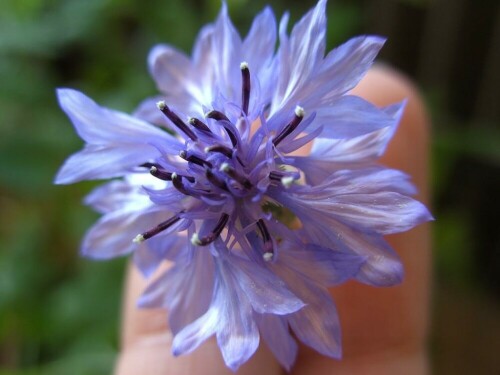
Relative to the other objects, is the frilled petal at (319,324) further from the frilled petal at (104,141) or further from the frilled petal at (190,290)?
the frilled petal at (104,141)

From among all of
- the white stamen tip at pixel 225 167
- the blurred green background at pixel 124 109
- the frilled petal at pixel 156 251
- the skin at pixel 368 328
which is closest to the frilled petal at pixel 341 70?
the white stamen tip at pixel 225 167

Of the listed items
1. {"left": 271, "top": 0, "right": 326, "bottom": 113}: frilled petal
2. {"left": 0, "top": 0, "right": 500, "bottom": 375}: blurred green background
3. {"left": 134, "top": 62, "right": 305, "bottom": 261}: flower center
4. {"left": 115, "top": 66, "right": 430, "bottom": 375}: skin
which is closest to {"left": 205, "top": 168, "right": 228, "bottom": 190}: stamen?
{"left": 134, "top": 62, "right": 305, "bottom": 261}: flower center

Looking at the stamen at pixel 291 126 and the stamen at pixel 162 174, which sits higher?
the stamen at pixel 162 174

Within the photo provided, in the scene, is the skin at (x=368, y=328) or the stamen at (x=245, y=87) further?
the skin at (x=368, y=328)

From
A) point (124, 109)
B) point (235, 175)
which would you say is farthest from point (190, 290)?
point (124, 109)

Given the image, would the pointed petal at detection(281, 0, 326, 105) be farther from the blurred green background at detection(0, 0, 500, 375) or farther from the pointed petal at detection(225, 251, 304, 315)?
the blurred green background at detection(0, 0, 500, 375)
